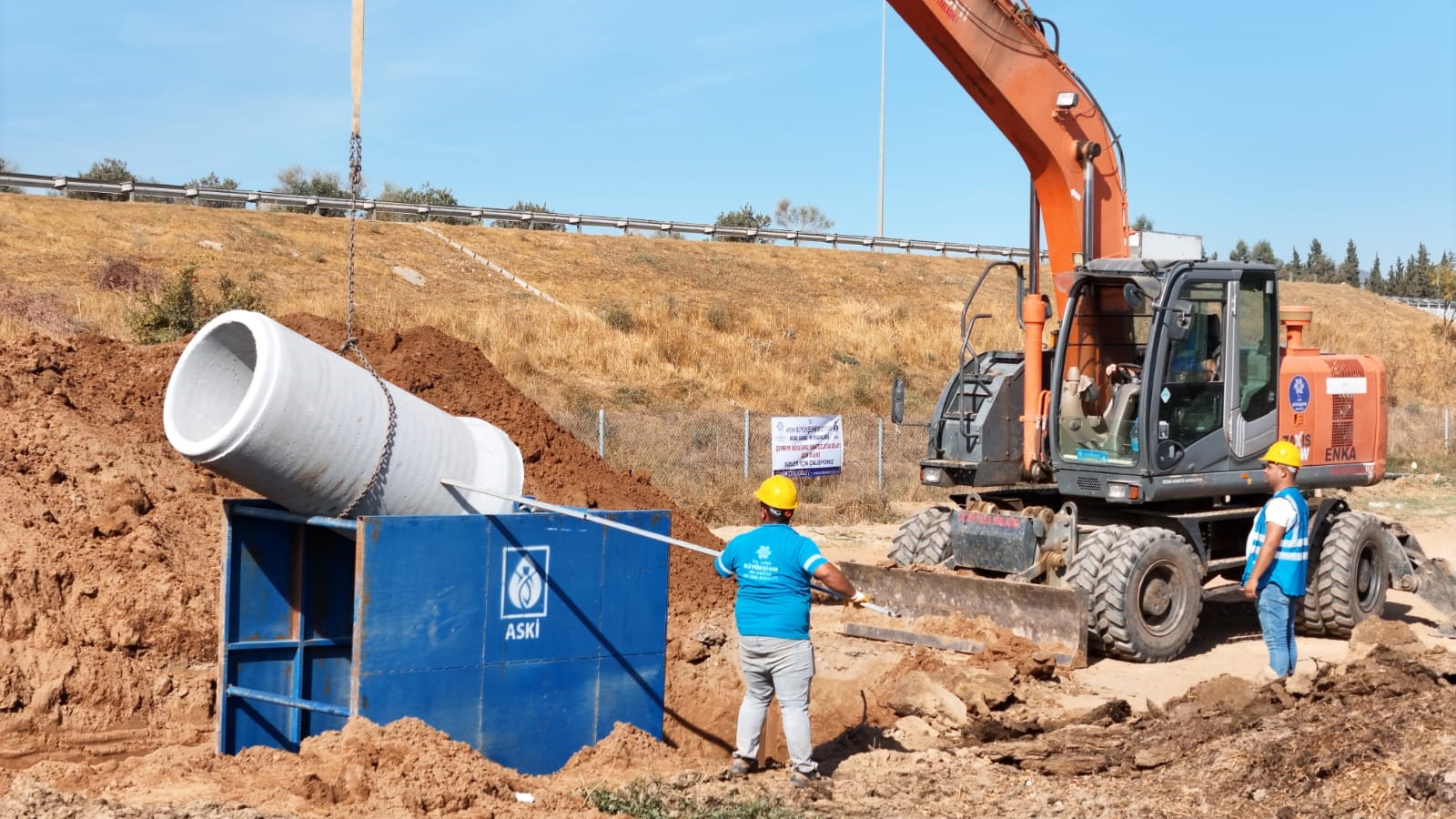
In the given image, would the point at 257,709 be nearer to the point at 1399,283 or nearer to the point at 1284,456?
the point at 1284,456

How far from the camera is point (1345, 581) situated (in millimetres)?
12117

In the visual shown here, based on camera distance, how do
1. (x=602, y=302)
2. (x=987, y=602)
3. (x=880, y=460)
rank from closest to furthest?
(x=987, y=602)
(x=880, y=460)
(x=602, y=302)

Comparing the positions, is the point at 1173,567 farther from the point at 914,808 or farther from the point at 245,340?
the point at 245,340

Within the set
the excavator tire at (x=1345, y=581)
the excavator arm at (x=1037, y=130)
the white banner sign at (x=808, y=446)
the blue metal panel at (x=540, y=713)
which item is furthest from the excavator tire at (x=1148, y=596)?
the white banner sign at (x=808, y=446)

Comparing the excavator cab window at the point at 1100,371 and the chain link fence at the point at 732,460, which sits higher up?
the excavator cab window at the point at 1100,371

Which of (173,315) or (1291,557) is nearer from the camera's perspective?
(1291,557)

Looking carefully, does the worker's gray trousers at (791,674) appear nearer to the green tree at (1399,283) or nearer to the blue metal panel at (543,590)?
the blue metal panel at (543,590)

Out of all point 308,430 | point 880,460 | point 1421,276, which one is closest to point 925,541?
point 308,430

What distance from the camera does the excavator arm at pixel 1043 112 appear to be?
11672 mm

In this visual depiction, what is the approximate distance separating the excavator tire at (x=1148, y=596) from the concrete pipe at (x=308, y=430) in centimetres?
499

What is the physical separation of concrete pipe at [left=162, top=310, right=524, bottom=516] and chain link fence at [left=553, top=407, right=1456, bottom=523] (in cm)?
1175

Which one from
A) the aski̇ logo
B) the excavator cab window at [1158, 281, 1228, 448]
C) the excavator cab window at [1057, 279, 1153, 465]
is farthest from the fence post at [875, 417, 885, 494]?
the aski̇ logo

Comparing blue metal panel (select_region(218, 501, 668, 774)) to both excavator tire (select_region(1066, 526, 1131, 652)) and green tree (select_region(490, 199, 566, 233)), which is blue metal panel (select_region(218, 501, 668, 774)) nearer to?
excavator tire (select_region(1066, 526, 1131, 652))

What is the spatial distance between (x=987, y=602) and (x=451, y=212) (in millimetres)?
40953
